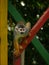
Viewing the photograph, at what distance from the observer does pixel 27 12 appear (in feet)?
10.5

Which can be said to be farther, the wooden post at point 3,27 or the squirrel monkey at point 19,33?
the wooden post at point 3,27

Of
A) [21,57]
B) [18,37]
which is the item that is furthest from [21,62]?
[18,37]

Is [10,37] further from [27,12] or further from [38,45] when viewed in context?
[38,45]

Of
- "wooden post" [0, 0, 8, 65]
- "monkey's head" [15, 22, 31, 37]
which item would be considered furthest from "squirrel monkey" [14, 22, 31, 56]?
"wooden post" [0, 0, 8, 65]

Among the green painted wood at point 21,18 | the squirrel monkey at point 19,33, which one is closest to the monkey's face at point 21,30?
the squirrel monkey at point 19,33

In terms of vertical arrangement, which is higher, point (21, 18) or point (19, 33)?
point (21, 18)

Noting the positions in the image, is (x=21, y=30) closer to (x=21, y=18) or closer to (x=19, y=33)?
(x=19, y=33)

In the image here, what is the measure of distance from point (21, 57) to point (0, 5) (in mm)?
454

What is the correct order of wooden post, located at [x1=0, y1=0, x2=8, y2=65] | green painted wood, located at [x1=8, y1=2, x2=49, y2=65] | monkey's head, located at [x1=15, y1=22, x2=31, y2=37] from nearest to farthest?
monkey's head, located at [x1=15, y1=22, x2=31, y2=37], wooden post, located at [x1=0, y1=0, x2=8, y2=65], green painted wood, located at [x1=8, y1=2, x2=49, y2=65]

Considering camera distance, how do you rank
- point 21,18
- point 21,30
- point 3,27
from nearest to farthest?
point 21,30 → point 3,27 → point 21,18

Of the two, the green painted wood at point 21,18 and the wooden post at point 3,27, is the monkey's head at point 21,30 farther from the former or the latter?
the green painted wood at point 21,18

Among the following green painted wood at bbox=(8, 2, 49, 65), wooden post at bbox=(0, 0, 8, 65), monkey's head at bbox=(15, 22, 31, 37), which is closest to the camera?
monkey's head at bbox=(15, 22, 31, 37)

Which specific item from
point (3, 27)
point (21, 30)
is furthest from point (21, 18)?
point (21, 30)

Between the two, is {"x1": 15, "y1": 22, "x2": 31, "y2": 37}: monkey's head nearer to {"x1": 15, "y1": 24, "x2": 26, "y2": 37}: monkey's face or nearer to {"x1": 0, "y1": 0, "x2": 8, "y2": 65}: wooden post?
{"x1": 15, "y1": 24, "x2": 26, "y2": 37}: monkey's face
